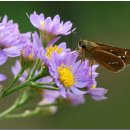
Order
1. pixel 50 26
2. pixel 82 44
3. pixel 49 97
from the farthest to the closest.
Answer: pixel 49 97 < pixel 82 44 < pixel 50 26

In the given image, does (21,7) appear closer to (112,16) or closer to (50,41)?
(112,16)

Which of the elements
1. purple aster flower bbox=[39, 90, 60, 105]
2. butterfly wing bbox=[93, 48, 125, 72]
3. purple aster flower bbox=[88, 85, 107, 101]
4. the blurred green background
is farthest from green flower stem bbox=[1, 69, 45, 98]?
the blurred green background

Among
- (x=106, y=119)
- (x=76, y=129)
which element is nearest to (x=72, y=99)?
(x=76, y=129)

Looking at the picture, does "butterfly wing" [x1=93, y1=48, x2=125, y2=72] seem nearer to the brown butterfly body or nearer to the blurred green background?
the brown butterfly body

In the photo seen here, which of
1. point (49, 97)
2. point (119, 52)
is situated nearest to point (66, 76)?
point (119, 52)

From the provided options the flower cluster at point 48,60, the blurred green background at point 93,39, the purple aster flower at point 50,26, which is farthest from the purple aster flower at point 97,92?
the blurred green background at point 93,39

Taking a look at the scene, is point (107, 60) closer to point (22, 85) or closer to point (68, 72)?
point (68, 72)

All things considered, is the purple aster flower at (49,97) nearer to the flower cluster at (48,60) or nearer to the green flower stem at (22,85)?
the flower cluster at (48,60)

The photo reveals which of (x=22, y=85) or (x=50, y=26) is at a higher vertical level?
(x=50, y=26)
